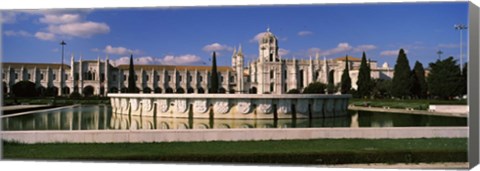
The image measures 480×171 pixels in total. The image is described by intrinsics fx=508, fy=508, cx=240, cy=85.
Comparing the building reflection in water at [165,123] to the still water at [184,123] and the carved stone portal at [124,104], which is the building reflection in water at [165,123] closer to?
the still water at [184,123]

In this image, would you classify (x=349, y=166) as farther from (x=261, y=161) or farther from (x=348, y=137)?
(x=348, y=137)

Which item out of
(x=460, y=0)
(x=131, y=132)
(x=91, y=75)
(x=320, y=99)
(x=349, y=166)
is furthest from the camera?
(x=91, y=75)

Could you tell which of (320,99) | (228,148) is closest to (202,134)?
(228,148)

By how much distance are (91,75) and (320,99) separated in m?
39.4

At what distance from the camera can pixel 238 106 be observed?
45.3 feet

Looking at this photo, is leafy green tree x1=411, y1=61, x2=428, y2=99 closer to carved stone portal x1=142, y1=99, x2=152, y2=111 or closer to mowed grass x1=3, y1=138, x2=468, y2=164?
carved stone portal x1=142, y1=99, x2=152, y2=111

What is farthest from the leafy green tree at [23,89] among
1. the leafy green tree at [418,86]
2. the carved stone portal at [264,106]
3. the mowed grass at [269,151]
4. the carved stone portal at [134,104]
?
the mowed grass at [269,151]

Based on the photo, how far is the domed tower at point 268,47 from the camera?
54.4 m

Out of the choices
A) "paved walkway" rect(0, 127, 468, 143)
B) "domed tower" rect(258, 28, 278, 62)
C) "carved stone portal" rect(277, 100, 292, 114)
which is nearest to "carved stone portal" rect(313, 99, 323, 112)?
"carved stone portal" rect(277, 100, 292, 114)

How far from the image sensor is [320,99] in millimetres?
14797

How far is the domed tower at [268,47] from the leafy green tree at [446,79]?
37.6m

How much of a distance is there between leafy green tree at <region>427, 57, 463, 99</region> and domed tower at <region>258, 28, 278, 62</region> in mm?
37620

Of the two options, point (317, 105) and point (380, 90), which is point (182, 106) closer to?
point (317, 105)

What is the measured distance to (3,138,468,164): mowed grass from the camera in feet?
26.3
